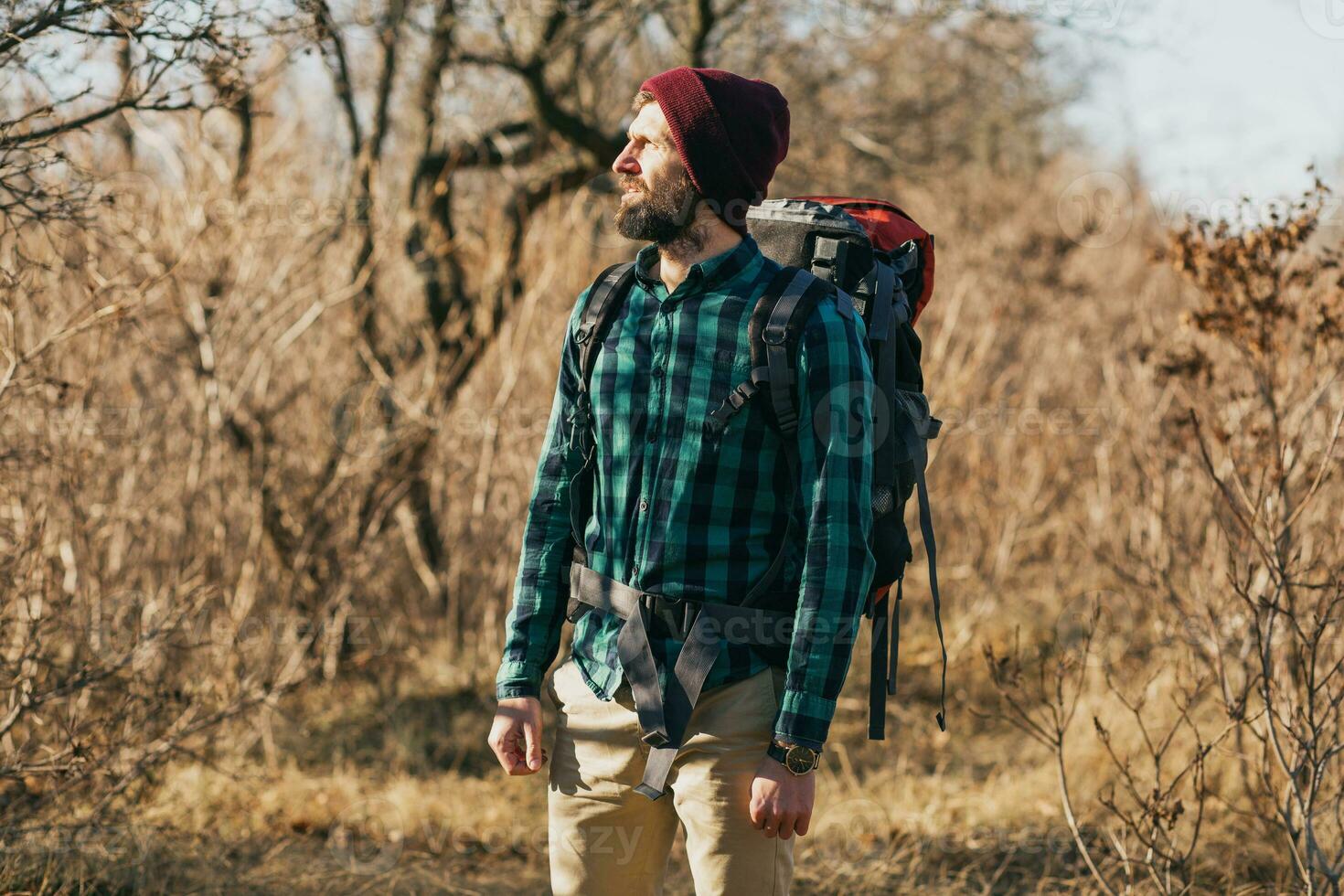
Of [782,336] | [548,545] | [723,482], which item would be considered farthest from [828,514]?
[548,545]

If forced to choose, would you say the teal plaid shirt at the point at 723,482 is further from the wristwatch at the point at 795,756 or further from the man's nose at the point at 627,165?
the man's nose at the point at 627,165

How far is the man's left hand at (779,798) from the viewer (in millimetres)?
1931

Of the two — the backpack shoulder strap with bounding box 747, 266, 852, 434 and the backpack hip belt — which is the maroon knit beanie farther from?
the backpack hip belt

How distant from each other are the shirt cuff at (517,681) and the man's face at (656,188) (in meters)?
0.81

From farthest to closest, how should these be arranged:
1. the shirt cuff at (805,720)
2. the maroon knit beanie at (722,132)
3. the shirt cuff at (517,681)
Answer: the shirt cuff at (517,681) → the maroon knit beanie at (722,132) → the shirt cuff at (805,720)

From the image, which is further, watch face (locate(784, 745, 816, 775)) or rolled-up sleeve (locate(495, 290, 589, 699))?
rolled-up sleeve (locate(495, 290, 589, 699))

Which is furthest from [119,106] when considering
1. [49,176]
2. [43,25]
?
[49,176]

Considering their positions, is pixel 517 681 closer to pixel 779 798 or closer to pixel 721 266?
pixel 779 798

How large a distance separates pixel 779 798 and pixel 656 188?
1043 mm

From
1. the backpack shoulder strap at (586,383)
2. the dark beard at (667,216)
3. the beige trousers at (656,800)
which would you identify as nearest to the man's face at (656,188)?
the dark beard at (667,216)

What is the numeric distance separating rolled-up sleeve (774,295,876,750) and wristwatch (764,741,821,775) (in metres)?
0.01

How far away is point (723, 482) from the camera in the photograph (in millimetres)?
2070

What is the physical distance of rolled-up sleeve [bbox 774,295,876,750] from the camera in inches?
76.6

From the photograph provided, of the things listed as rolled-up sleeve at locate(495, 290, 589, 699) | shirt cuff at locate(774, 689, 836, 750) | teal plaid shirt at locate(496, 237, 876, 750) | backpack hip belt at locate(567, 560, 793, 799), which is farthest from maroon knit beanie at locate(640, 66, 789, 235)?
shirt cuff at locate(774, 689, 836, 750)
